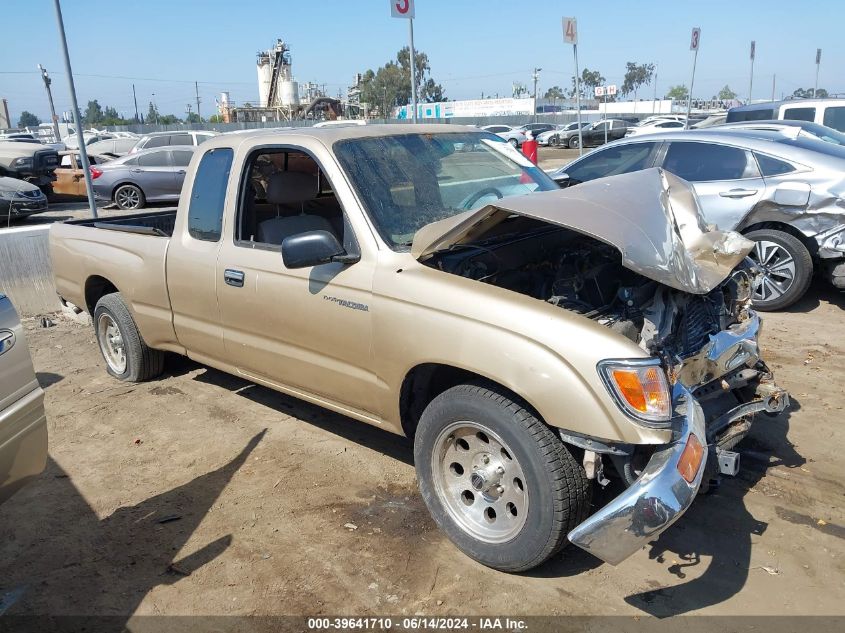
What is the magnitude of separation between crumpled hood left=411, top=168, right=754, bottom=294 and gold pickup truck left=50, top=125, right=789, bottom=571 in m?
0.01

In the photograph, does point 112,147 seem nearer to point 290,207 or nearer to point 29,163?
point 29,163

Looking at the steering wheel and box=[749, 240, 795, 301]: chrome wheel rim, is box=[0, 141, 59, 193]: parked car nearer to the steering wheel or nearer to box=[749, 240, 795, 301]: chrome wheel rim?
the steering wheel

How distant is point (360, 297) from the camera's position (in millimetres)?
3510

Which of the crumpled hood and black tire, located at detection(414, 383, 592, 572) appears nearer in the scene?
black tire, located at detection(414, 383, 592, 572)

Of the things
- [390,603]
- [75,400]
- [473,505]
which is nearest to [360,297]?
[473,505]

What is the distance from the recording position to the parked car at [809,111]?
41.7 feet

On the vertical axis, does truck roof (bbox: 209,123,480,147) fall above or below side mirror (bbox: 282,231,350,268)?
above

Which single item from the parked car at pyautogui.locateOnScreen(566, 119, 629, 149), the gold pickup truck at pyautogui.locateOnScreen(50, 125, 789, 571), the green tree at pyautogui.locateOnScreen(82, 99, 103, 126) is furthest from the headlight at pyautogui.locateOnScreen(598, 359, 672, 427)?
the green tree at pyautogui.locateOnScreen(82, 99, 103, 126)

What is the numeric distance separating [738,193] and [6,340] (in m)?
6.41

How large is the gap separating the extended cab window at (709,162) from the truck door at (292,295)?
4.28 metres

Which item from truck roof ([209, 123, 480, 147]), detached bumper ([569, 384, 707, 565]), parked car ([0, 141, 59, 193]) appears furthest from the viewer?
parked car ([0, 141, 59, 193])

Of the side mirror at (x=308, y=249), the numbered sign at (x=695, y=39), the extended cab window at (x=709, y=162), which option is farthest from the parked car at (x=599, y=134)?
the side mirror at (x=308, y=249)

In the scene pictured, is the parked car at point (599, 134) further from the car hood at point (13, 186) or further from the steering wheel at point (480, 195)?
the steering wheel at point (480, 195)

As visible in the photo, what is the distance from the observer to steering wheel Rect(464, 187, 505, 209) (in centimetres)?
407
